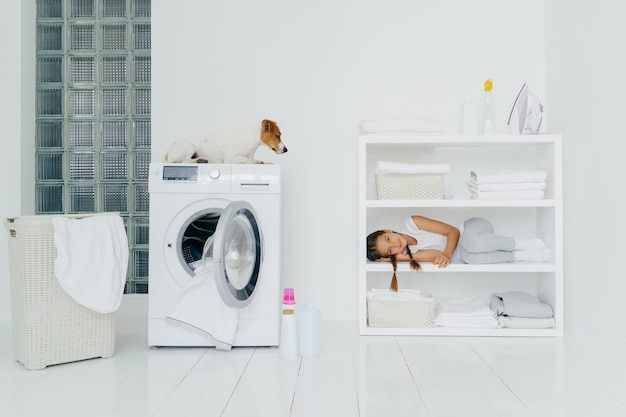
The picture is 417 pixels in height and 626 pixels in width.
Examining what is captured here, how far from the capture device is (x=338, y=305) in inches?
124

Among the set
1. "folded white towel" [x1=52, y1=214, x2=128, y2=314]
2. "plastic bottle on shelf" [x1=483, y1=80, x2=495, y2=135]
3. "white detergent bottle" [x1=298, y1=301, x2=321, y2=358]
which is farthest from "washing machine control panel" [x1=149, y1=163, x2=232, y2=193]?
"plastic bottle on shelf" [x1=483, y1=80, x2=495, y2=135]

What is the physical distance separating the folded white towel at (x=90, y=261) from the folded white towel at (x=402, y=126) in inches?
50.1

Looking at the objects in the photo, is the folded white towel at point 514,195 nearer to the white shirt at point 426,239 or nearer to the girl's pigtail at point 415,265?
the white shirt at point 426,239

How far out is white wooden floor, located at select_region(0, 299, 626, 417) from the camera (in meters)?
1.72

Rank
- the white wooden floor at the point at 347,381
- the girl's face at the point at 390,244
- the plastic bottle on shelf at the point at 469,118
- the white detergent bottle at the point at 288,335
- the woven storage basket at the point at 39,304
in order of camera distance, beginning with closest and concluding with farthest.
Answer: the white wooden floor at the point at 347,381 → the woven storage basket at the point at 39,304 → the white detergent bottle at the point at 288,335 → the girl's face at the point at 390,244 → the plastic bottle on shelf at the point at 469,118

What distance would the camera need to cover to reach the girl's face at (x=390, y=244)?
284 centimetres

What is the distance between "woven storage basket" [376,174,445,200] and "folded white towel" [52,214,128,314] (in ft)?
4.07

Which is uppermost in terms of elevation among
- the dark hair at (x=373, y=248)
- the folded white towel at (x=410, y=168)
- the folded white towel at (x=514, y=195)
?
the folded white towel at (x=410, y=168)

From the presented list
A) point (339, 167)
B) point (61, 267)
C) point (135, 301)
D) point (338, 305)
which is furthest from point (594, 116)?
point (135, 301)

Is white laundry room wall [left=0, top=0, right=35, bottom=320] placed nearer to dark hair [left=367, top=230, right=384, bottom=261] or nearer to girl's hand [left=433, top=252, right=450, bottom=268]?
dark hair [left=367, top=230, right=384, bottom=261]

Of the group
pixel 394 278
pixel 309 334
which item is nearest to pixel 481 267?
pixel 394 278

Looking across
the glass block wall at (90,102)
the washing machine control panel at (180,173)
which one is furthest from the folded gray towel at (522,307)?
the glass block wall at (90,102)

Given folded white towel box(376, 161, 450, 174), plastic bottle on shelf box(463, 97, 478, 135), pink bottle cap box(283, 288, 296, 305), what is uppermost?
plastic bottle on shelf box(463, 97, 478, 135)

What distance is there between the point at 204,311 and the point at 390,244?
95 cm
